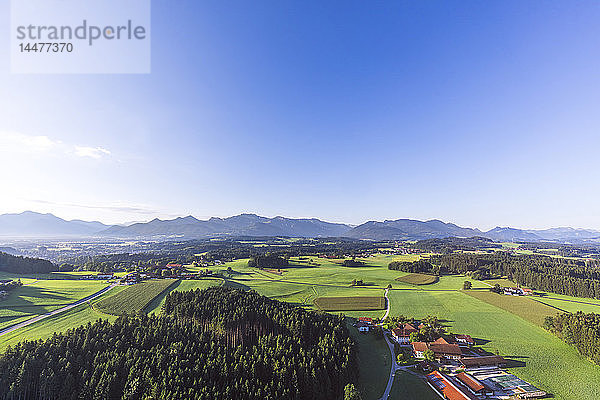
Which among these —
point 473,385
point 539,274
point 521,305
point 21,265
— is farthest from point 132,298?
point 539,274

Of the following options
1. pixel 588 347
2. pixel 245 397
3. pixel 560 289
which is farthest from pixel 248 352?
pixel 560 289

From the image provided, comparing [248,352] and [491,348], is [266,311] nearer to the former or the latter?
[248,352]

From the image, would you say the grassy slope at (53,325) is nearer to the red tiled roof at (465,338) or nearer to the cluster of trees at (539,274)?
the red tiled roof at (465,338)

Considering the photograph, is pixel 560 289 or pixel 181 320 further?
pixel 560 289

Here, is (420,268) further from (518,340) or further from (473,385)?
(473,385)

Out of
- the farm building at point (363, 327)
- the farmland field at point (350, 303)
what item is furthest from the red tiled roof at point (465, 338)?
the farmland field at point (350, 303)

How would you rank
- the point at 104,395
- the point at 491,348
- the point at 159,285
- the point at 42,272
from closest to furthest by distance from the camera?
the point at 104,395
the point at 491,348
the point at 159,285
the point at 42,272

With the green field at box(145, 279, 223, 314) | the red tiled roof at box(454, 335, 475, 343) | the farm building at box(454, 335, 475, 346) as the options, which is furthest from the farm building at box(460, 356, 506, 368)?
the green field at box(145, 279, 223, 314)
